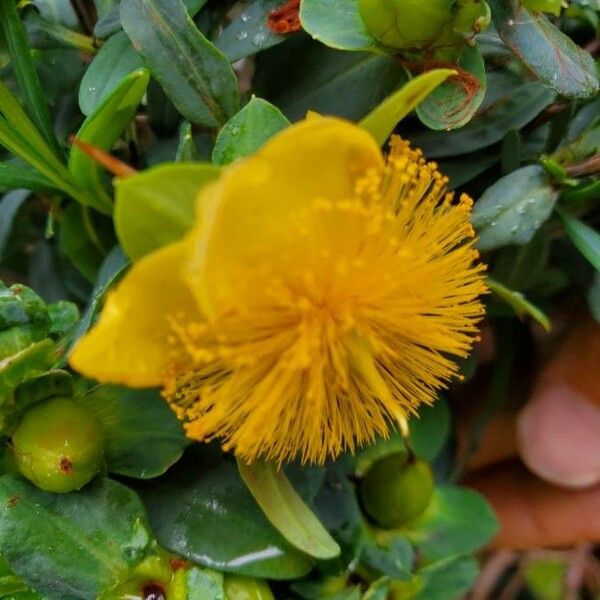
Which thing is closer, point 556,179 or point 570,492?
point 556,179

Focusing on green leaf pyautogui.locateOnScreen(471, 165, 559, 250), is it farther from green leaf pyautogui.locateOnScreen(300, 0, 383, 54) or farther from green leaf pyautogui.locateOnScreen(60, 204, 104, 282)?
green leaf pyautogui.locateOnScreen(60, 204, 104, 282)

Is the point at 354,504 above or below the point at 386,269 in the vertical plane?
below

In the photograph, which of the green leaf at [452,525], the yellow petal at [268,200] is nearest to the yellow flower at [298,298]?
the yellow petal at [268,200]

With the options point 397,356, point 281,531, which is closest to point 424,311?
point 397,356

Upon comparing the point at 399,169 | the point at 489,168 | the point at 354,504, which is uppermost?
the point at 399,169

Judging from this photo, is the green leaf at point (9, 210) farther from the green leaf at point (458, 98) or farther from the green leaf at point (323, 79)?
the green leaf at point (458, 98)

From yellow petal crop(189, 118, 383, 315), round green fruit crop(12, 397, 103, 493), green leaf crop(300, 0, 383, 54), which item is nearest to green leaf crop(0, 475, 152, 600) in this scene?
round green fruit crop(12, 397, 103, 493)

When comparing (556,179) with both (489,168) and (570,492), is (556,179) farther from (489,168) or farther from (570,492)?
(570,492)
